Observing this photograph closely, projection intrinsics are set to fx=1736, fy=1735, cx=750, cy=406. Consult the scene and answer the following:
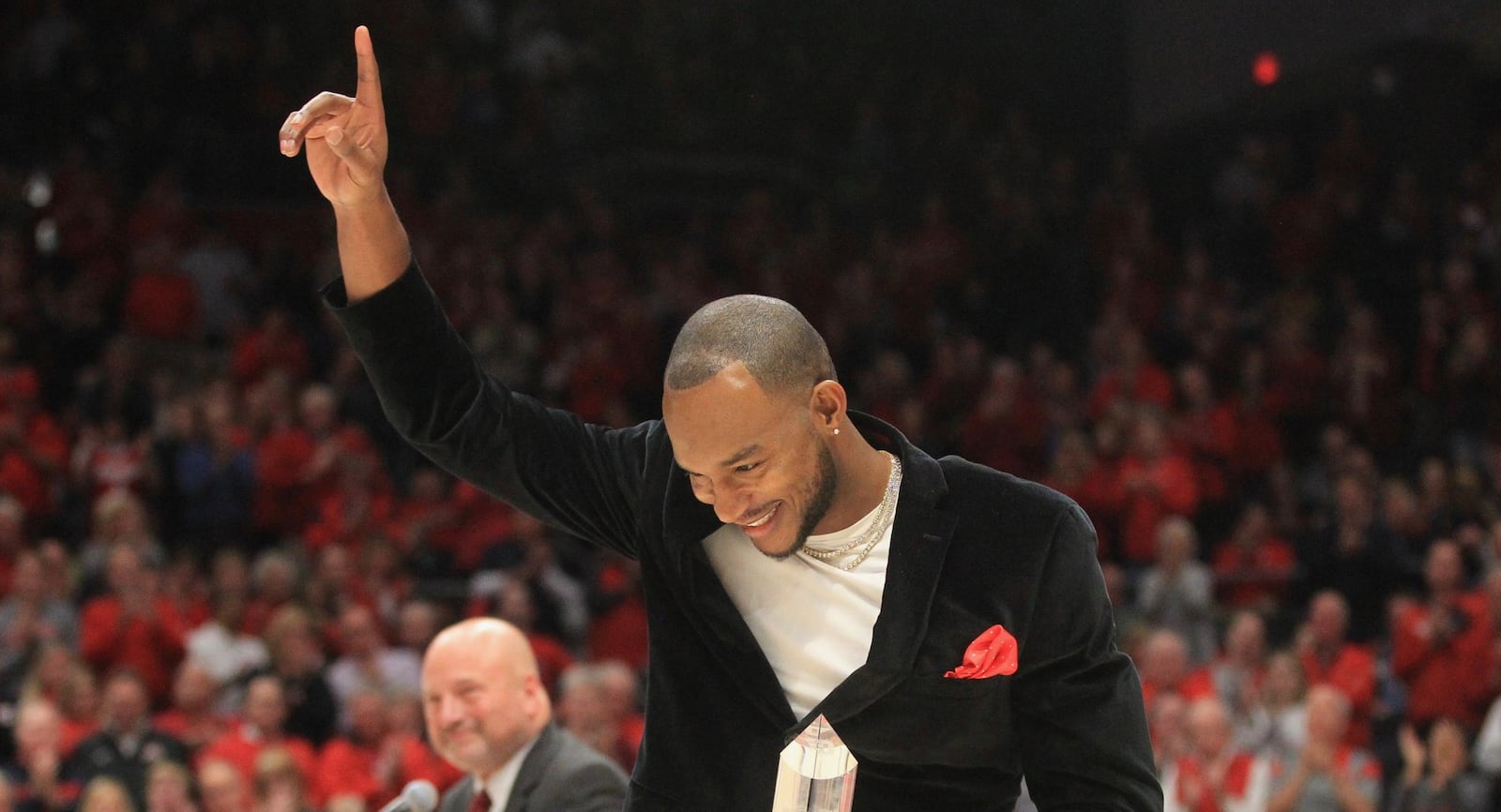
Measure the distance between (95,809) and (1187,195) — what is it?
1011 cm

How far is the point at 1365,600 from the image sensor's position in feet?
29.5

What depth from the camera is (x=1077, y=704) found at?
2152 mm

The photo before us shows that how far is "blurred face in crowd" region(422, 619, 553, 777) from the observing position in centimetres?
380

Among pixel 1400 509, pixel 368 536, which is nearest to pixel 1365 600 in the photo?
pixel 1400 509

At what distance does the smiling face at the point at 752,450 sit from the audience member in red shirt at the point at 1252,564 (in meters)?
7.55

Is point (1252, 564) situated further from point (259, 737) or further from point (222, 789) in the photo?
point (222, 789)

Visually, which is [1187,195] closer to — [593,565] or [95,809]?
[593,565]

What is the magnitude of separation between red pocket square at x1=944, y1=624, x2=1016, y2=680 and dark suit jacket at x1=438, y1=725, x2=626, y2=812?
4.69 ft

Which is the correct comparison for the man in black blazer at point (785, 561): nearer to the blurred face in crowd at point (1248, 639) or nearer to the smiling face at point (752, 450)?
the smiling face at point (752, 450)

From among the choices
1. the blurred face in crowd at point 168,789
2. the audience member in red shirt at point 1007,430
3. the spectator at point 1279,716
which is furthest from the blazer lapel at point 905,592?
the audience member in red shirt at point 1007,430

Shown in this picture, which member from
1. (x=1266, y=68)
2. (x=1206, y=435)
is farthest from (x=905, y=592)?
(x=1266, y=68)

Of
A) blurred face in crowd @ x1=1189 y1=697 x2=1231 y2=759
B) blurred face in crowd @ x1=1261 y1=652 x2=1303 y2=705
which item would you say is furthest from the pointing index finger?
blurred face in crowd @ x1=1261 y1=652 x2=1303 y2=705

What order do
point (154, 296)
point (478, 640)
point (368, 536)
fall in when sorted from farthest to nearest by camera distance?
1. point (154, 296)
2. point (368, 536)
3. point (478, 640)

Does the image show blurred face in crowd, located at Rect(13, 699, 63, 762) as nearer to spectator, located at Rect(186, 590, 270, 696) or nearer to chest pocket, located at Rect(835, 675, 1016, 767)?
spectator, located at Rect(186, 590, 270, 696)
